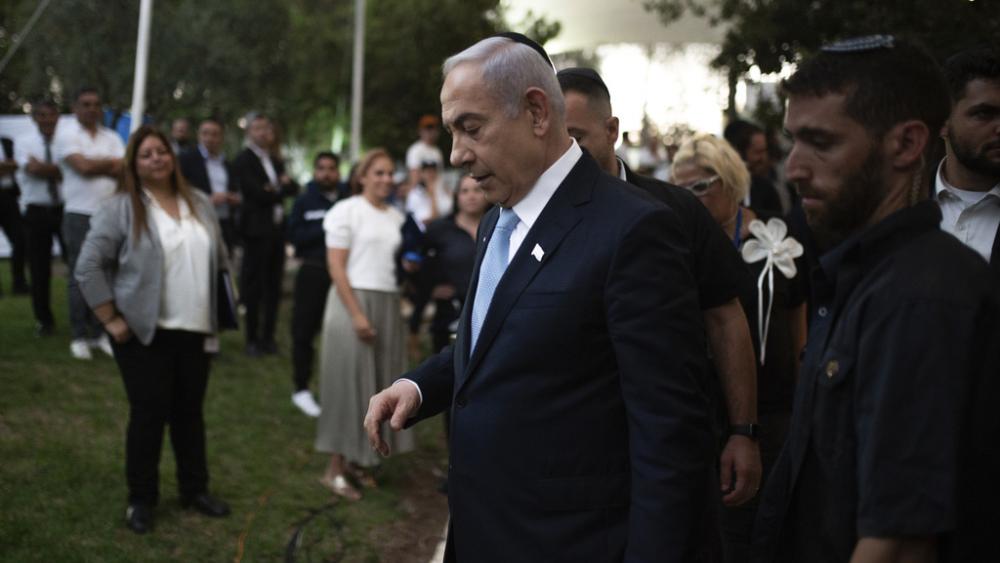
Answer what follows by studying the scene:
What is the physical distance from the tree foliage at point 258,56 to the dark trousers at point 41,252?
564 cm

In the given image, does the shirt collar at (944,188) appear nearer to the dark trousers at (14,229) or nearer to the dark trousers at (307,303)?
the dark trousers at (307,303)

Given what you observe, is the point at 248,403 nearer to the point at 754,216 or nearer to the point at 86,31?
the point at 754,216

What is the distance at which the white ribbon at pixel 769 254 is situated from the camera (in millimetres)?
4555

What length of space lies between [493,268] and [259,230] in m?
8.97

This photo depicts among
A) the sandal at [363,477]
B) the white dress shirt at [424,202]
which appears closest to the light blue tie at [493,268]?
the sandal at [363,477]

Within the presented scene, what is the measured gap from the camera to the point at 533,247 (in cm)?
269

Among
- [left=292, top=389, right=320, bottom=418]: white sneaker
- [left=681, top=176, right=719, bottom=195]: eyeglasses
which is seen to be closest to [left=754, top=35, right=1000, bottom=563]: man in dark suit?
[left=681, top=176, right=719, bottom=195]: eyeglasses

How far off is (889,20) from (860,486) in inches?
253

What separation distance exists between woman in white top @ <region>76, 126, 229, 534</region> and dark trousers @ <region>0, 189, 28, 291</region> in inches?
251

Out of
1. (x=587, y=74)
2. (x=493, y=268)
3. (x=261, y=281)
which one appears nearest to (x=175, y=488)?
(x=587, y=74)

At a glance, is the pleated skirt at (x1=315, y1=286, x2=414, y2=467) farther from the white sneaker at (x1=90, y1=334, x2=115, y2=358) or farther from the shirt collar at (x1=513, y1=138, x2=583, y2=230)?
the shirt collar at (x1=513, y1=138, x2=583, y2=230)

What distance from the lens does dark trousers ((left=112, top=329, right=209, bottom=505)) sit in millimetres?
6133

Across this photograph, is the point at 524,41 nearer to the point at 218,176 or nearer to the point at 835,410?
the point at 835,410

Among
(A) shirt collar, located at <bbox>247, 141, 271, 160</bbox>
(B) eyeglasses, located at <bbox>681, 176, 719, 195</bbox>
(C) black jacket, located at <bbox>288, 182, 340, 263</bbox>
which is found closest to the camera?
(B) eyeglasses, located at <bbox>681, 176, 719, 195</bbox>
